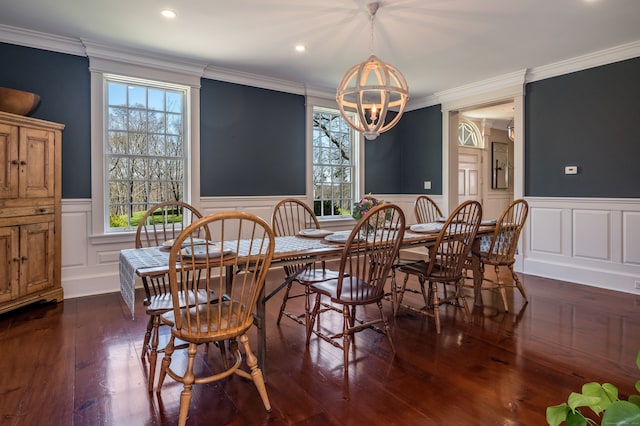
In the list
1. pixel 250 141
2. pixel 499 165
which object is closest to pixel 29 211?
pixel 250 141

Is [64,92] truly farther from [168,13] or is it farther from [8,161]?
[168,13]

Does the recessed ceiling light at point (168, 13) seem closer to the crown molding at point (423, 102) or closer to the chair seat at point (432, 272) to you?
the chair seat at point (432, 272)

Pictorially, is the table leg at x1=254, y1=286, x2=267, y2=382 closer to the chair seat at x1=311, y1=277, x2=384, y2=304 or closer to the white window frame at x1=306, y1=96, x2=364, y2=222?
the chair seat at x1=311, y1=277, x2=384, y2=304

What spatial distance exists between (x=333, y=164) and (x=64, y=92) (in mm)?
3563

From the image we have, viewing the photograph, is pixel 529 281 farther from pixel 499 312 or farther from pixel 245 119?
pixel 245 119

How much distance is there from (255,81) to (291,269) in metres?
2.85

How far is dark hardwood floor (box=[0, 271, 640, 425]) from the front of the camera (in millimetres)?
1785

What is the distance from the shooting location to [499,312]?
10.7 feet

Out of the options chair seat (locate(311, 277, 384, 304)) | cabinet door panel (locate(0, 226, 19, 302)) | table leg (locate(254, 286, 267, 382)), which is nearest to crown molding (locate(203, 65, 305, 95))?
cabinet door panel (locate(0, 226, 19, 302))

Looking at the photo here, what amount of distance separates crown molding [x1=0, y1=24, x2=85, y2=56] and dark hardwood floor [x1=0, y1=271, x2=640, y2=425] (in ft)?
8.34

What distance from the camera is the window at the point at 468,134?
23.8ft

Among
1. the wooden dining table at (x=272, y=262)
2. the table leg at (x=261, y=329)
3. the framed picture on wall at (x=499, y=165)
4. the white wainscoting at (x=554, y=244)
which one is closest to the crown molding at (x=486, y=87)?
the white wainscoting at (x=554, y=244)

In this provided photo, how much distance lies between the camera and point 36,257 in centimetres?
335

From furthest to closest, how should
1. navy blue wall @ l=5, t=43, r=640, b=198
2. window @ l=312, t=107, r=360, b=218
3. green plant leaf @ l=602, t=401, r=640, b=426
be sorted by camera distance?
1. window @ l=312, t=107, r=360, b=218
2. navy blue wall @ l=5, t=43, r=640, b=198
3. green plant leaf @ l=602, t=401, r=640, b=426
